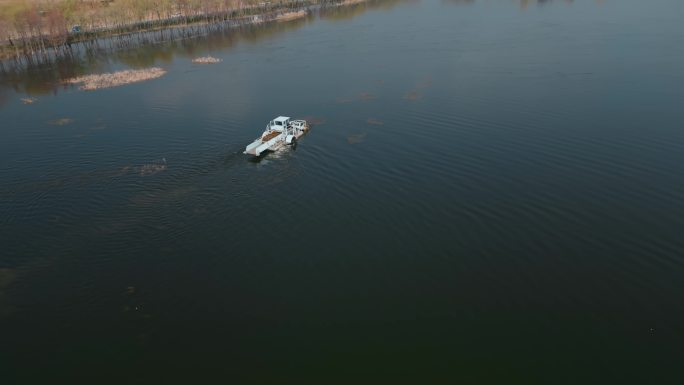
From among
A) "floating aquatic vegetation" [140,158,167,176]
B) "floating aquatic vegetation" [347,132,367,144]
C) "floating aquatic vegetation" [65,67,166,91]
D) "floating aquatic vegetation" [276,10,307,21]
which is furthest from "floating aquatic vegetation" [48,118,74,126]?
"floating aquatic vegetation" [276,10,307,21]

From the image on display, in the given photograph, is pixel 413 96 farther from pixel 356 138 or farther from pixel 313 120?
pixel 356 138

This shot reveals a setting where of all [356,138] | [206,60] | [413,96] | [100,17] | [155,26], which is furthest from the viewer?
[155,26]

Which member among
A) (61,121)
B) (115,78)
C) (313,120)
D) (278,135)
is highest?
(115,78)

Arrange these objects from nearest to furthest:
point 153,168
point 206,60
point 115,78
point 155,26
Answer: point 153,168
point 115,78
point 206,60
point 155,26

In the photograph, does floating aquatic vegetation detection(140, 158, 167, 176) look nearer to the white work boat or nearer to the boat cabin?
the white work boat

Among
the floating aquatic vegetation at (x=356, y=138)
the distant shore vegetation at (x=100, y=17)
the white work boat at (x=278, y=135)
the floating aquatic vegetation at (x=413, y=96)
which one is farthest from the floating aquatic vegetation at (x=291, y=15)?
the floating aquatic vegetation at (x=356, y=138)

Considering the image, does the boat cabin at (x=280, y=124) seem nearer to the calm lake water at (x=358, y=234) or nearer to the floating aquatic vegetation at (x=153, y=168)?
the calm lake water at (x=358, y=234)

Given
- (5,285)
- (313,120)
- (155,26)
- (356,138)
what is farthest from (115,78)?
(5,285)
